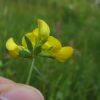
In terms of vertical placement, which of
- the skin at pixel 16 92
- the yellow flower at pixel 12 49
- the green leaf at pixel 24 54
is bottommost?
the green leaf at pixel 24 54

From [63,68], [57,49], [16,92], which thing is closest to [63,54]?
[57,49]

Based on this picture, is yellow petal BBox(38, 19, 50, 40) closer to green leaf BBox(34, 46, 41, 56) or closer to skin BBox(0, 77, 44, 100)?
green leaf BBox(34, 46, 41, 56)

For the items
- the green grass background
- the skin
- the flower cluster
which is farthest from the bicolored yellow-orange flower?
the green grass background

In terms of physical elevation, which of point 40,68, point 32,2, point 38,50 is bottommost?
point 32,2

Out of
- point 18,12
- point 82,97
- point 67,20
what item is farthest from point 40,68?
point 67,20

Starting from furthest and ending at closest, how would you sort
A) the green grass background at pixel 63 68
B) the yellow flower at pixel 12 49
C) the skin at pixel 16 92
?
the green grass background at pixel 63 68
the yellow flower at pixel 12 49
the skin at pixel 16 92

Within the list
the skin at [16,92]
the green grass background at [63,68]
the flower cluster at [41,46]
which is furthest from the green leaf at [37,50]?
the green grass background at [63,68]

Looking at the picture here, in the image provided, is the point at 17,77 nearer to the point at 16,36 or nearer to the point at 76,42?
the point at 16,36

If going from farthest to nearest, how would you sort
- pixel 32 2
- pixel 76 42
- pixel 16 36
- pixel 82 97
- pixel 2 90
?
pixel 32 2, pixel 76 42, pixel 16 36, pixel 82 97, pixel 2 90

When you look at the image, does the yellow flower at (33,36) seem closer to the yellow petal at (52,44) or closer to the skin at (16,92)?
the yellow petal at (52,44)
